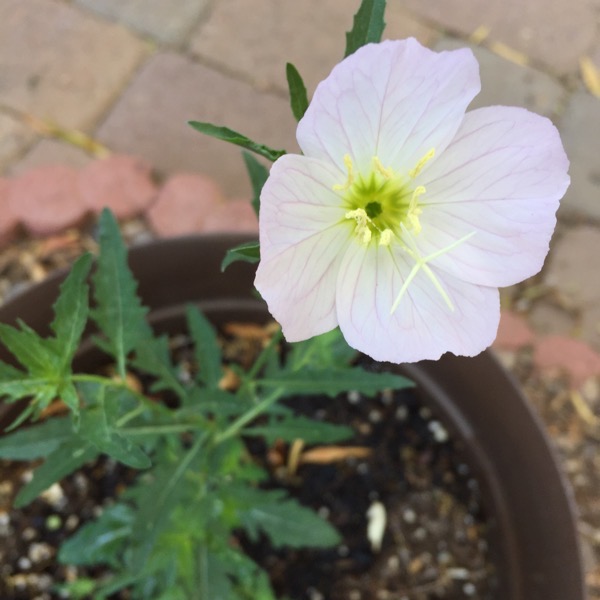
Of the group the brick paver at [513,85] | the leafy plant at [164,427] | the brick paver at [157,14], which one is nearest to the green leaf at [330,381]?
the leafy plant at [164,427]

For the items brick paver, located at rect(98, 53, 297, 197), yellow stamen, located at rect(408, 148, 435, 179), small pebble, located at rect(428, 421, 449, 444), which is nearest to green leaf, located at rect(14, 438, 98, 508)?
yellow stamen, located at rect(408, 148, 435, 179)

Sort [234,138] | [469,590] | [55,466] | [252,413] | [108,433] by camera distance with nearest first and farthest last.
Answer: [234,138] < [108,433] < [55,466] < [252,413] < [469,590]

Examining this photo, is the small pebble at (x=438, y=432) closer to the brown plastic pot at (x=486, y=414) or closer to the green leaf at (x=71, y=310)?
the brown plastic pot at (x=486, y=414)

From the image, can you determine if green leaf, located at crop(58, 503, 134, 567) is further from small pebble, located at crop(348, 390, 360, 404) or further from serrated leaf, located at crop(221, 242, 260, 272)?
serrated leaf, located at crop(221, 242, 260, 272)

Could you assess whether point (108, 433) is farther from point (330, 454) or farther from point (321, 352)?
point (330, 454)

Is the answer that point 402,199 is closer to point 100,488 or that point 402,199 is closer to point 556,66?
point 100,488

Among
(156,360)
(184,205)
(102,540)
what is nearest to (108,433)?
(156,360)
